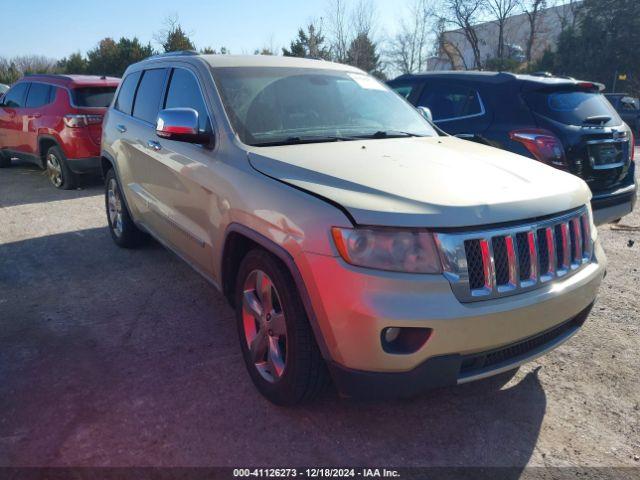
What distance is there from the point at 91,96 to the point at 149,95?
15.1 ft

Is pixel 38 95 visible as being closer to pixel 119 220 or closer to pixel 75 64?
pixel 119 220

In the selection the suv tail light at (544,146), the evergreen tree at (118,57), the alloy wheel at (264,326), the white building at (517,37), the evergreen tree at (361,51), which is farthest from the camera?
the white building at (517,37)

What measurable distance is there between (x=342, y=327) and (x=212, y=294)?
230 centimetres

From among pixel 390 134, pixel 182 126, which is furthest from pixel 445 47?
pixel 182 126

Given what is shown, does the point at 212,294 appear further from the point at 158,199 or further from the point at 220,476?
the point at 220,476

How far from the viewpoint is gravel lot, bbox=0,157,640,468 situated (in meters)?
2.37

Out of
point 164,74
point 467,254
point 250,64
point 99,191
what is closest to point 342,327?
point 467,254

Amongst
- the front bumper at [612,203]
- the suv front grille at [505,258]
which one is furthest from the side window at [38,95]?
the suv front grille at [505,258]

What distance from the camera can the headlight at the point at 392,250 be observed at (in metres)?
2.09

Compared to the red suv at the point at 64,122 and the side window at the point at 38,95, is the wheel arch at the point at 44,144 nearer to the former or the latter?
the red suv at the point at 64,122

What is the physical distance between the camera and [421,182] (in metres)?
2.42

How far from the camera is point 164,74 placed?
4172 millimetres

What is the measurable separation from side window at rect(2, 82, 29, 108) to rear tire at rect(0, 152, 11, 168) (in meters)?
1.10

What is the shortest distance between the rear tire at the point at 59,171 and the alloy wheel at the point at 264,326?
6623mm
